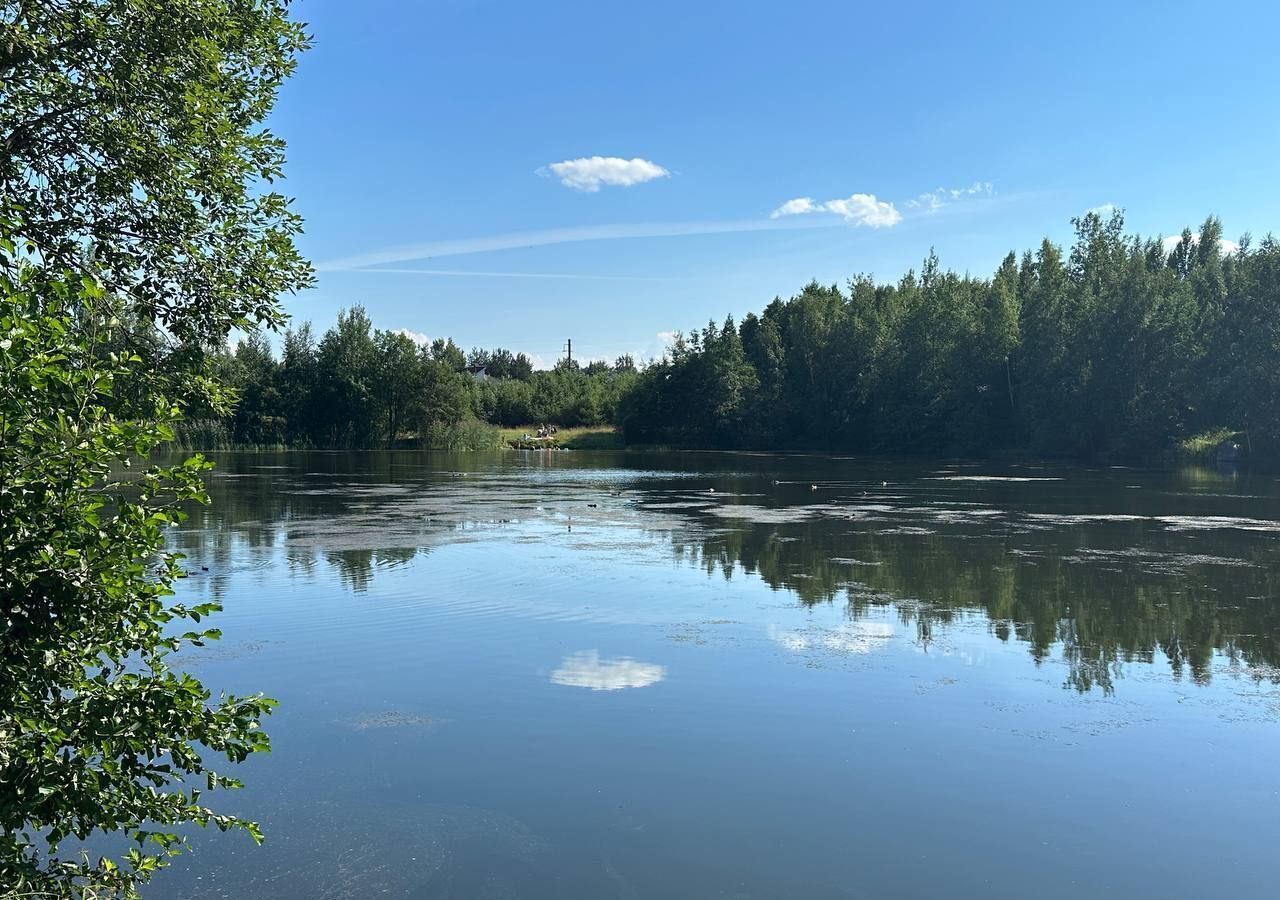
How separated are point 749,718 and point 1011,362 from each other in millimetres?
70945

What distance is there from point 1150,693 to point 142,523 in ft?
33.3

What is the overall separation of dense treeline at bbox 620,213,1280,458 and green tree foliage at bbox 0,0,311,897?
205ft

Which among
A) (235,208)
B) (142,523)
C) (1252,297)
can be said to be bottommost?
(142,523)

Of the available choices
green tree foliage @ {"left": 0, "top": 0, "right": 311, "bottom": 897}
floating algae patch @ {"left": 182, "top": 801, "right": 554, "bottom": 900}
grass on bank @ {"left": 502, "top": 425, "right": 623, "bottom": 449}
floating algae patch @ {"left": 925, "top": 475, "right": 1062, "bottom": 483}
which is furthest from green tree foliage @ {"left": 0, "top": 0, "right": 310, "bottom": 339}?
grass on bank @ {"left": 502, "top": 425, "right": 623, "bottom": 449}

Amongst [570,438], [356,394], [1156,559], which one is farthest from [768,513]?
[570,438]

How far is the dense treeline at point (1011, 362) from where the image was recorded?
59.1 m

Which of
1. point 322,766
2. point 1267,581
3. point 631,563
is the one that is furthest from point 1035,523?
point 322,766

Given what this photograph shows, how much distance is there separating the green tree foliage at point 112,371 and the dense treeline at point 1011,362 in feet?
205

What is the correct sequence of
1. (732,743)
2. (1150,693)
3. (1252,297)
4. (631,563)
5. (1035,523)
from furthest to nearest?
(1252,297)
(1035,523)
(631,563)
(1150,693)
(732,743)

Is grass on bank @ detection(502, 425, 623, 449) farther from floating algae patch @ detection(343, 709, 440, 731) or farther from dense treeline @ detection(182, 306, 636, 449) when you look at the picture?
floating algae patch @ detection(343, 709, 440, 731)

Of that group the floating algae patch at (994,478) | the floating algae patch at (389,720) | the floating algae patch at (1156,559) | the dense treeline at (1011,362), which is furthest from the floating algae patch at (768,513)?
the dense treeline at (1011,362)

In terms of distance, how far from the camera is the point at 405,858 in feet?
21.2

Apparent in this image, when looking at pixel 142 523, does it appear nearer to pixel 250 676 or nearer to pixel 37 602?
pixel 37 602

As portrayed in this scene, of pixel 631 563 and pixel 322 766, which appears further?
pixel 631 563
